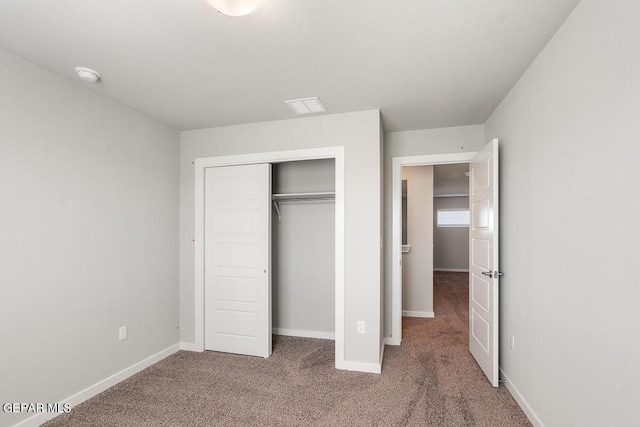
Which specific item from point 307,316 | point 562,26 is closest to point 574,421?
point 562,26

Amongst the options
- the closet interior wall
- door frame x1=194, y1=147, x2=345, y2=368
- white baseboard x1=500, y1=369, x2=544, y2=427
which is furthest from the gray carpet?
the closet interior wall

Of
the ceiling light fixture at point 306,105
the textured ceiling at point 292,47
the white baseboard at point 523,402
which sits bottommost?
the white baseboard at point 523,402

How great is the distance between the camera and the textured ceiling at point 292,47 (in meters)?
1.61

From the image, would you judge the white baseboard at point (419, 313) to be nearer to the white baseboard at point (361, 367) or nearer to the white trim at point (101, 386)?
the white baseboard at point (361, 367)

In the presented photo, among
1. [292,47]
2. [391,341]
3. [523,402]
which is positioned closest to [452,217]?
[391,341]

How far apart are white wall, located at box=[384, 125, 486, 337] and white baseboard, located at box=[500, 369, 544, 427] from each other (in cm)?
131

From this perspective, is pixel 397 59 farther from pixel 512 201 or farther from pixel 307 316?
pixel 307 316

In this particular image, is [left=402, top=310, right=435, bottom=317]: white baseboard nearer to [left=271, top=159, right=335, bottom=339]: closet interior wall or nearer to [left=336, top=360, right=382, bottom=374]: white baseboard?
[left=271, top=159, right=335, bottom=339]: closet interior wall

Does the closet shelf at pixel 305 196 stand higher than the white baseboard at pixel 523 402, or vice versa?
the closet shelf at pixel 305 196

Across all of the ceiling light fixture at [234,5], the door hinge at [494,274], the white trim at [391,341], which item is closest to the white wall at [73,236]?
the ceiling light fixture at [234,5]

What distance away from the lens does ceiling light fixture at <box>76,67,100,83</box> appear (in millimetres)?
2199

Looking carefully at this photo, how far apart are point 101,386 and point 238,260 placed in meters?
1.56

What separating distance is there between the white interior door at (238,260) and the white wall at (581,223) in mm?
2360

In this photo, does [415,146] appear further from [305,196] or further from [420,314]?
[420,314]
